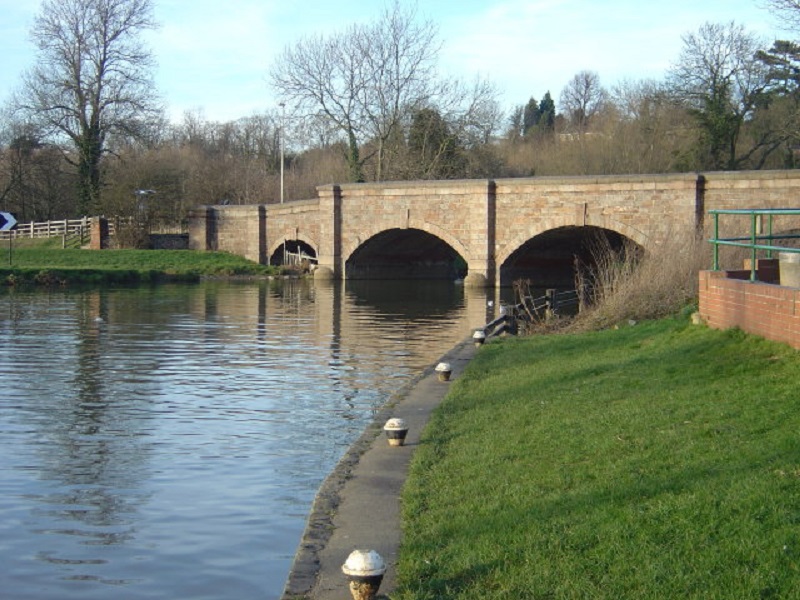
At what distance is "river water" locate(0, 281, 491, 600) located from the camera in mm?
7297

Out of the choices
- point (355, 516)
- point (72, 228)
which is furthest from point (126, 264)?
point (355, 516)

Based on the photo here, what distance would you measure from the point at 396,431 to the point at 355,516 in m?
2.18

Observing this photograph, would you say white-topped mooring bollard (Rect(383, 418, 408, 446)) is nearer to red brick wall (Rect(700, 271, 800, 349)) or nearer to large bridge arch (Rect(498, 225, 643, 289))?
red brick wall (Rect(700, 271, 800, 349))

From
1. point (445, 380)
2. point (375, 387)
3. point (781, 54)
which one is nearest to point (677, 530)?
point (445, 380)

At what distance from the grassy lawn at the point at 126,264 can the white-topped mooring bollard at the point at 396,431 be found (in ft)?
112

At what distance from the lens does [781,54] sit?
53875 mm

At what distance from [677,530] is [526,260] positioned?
41010 millimetres

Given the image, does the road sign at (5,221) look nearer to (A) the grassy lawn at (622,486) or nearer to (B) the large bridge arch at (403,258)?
(B) the large bridge arch at (403,258)

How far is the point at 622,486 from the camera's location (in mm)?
6895

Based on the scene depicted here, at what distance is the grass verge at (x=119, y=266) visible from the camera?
4131 cm

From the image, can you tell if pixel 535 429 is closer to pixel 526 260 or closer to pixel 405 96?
pixel 526 260

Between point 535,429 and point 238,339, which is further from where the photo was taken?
point 238,339

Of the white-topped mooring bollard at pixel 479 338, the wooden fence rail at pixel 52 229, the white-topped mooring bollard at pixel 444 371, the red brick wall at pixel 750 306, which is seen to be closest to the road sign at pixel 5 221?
the wooden fence rail at pixel 52 229

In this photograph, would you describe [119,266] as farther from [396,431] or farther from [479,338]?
[396,431]
